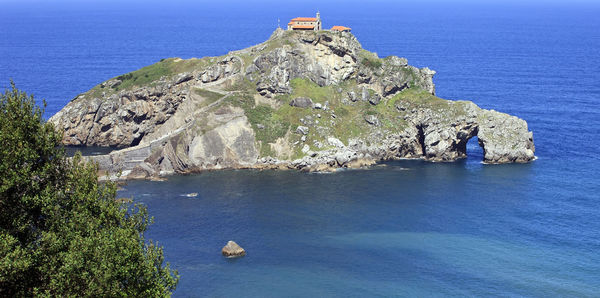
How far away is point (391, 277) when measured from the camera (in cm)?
9481

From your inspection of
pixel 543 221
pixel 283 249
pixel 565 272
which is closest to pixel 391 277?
pixel 283 249

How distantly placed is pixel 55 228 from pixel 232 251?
2024 inches

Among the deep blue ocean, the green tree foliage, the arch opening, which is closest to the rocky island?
the arch opening

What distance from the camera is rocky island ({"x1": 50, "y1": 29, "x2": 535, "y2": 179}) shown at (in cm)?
14788

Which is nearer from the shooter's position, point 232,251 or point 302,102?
point 232,251

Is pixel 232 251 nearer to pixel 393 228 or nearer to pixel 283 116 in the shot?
pixel 393 228

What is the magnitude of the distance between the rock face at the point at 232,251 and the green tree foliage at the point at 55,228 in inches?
1813

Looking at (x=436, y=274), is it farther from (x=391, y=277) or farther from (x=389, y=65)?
(x=389, y=65)

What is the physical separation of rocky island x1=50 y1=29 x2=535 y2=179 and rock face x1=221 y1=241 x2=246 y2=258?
45061 millimetres

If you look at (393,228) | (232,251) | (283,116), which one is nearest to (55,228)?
(232,251)

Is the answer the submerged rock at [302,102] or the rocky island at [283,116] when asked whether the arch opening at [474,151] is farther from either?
the submerged rock at [302,102]

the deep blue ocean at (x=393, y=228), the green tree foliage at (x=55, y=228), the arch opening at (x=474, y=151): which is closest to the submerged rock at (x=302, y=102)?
the deep blue ocean at (x=393, y=228)

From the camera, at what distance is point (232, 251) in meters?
101

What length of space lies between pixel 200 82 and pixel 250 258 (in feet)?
245
